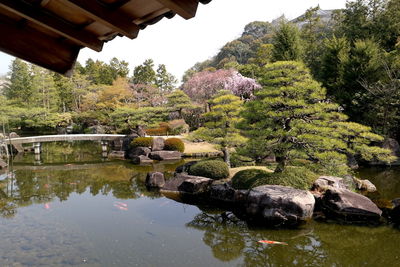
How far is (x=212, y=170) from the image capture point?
9.02 metres

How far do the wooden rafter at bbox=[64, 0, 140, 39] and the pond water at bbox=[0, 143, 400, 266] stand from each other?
3984mm

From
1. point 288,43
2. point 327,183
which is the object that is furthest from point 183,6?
point 288,43

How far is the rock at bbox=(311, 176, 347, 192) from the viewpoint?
24.4 ft

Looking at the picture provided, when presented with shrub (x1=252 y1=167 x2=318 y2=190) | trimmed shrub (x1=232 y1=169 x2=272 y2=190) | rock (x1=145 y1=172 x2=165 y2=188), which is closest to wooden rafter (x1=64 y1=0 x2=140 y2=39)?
shrub (x1=252 y1=167 x2=318 y2=190)

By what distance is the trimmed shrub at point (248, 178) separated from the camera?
7491mm

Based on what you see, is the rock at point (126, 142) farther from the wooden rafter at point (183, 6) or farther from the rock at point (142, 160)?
the wooden rafter at point (183, 6)

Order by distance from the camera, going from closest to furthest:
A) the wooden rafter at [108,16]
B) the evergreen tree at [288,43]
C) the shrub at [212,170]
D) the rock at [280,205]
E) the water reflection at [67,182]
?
the wooden rafter at [108,16]
the rock at [280,205]
the water reflection at [67,182]
the shrub at [212,170]
the evergreen tree at [288,43]

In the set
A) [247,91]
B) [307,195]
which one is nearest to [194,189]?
[307,195]

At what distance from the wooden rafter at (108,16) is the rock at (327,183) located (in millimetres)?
7163

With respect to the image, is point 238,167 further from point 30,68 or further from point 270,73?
point 30,68

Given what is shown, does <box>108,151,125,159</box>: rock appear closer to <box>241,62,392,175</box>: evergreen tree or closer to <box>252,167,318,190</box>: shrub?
<box>241,62,392,175</box>: evergreen tree

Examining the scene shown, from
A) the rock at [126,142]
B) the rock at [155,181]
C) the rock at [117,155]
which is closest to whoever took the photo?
the rock at [155,181]

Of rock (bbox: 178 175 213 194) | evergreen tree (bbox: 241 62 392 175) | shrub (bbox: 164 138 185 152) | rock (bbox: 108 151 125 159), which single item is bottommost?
rock (bbox: 178 175 213 194)

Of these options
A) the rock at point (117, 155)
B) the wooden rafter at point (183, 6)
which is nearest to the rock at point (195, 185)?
the wooden rafter at point (183, 6)
